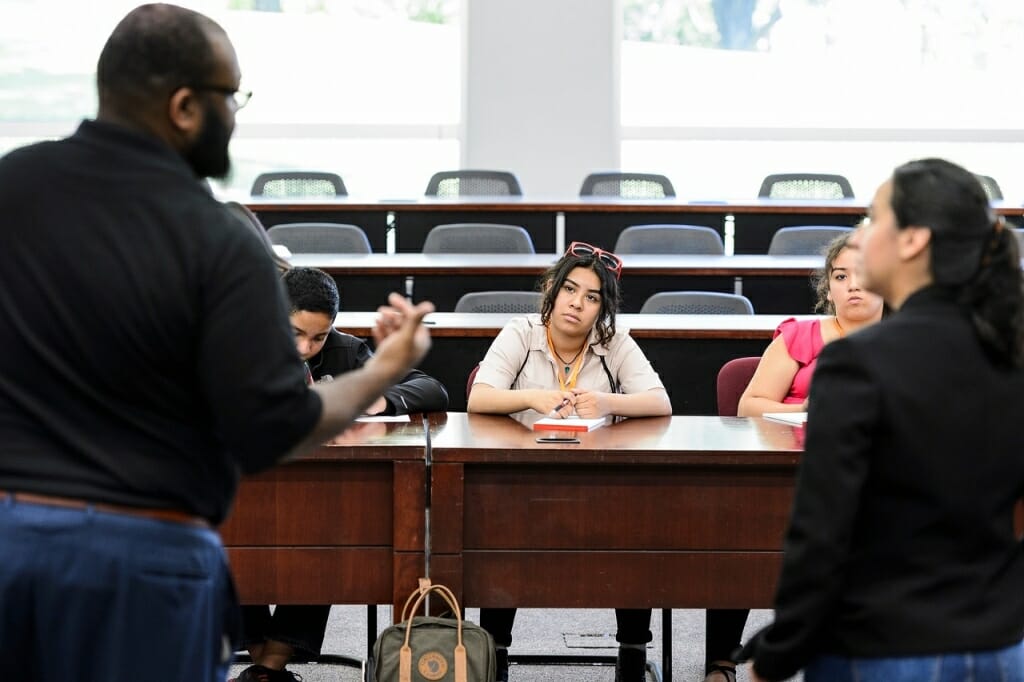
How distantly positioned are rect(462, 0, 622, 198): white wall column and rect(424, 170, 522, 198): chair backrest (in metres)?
1.62

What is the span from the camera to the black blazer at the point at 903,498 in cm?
141

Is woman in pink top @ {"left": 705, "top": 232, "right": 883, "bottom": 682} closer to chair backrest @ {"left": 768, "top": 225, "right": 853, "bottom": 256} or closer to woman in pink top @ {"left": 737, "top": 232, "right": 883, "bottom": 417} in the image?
woman in pink top @ {"left": 737, "top": 232, "right": 883, "bottom": 417}

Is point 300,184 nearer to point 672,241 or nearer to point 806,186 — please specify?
point 672,241

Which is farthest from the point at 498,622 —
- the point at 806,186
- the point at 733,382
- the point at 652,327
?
the point at 806,186

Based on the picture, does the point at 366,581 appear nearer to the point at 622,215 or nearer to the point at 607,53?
the point at 622,215

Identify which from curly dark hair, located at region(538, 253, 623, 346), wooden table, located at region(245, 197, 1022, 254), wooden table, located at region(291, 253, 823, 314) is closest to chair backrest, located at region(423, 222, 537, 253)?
wooden table, located at region(291, 253, 823, 314)

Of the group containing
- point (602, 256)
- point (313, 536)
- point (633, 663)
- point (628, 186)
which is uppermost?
point (628, 186)

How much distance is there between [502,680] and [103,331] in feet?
6.50

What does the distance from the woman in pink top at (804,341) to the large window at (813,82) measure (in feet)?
21.8

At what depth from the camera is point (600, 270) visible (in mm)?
3545

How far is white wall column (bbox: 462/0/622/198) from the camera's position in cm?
954

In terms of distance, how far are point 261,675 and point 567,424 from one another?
0.93 m

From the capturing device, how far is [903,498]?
144cm

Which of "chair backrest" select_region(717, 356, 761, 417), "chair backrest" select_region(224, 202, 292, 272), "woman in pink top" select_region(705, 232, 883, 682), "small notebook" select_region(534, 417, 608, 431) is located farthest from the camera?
"chair backrest" select_region(717, 356, 761, 417)
